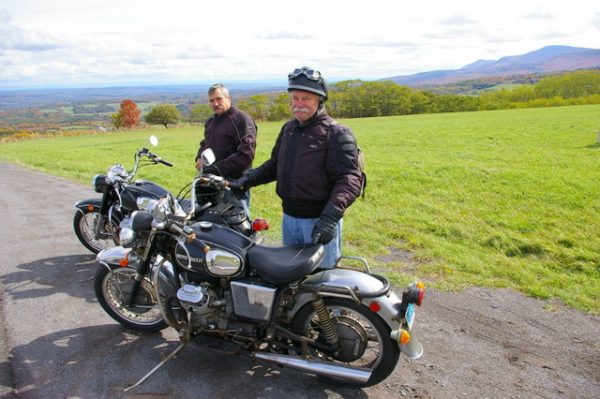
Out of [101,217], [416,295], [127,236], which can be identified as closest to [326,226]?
[416,295]

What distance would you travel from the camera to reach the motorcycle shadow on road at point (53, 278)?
4.95 metres

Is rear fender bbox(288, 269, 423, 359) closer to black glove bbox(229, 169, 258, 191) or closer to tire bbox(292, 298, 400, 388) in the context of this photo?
tire bbox(292, 298, 400, 388)

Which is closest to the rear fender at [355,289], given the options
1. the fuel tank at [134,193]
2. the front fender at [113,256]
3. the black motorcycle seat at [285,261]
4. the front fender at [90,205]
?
→ the black motorcycle seat at [285,261]

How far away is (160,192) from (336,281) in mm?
2863

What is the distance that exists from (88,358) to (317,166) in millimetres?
2468

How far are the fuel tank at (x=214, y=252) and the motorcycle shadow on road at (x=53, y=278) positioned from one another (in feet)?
6.64

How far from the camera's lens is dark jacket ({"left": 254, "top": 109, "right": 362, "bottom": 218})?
11.0 ft

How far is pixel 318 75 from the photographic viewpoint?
3.37m

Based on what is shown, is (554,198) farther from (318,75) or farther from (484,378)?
(318,75)

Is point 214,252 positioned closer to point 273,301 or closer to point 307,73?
point 273,301

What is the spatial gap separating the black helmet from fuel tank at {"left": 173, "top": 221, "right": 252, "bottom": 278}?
1184 mm

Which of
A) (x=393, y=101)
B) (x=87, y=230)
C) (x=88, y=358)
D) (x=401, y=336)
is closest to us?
(x=401, y=336)

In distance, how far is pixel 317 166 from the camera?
3.44 meters

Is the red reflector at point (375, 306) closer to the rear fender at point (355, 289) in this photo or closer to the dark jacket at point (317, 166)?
the rear fender at point (355, 289)
